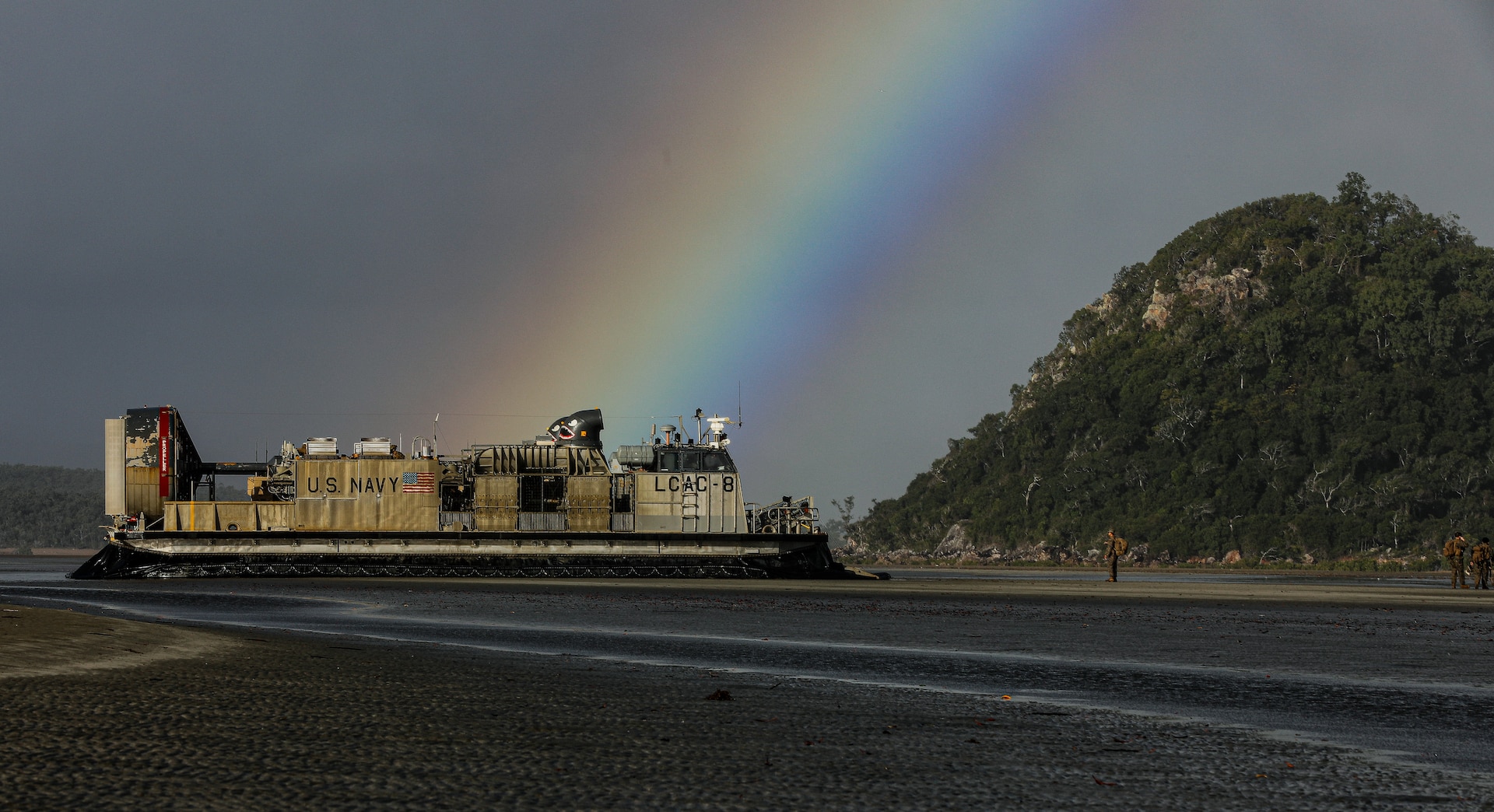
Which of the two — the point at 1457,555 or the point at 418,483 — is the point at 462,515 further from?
the point at 1457,555

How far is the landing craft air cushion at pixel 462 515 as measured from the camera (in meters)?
51.7

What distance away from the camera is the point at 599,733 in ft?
34.1

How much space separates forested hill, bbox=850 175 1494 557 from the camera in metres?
108

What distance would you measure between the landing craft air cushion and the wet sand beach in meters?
30.5

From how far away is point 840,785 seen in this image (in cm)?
831

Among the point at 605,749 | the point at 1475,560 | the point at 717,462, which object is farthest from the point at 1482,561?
the point at 605,749

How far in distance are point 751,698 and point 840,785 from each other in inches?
187

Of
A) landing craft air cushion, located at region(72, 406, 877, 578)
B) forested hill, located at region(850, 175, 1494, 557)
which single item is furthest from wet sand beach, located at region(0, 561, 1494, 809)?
forested hill, located at region(850, 175, 1494, 557)

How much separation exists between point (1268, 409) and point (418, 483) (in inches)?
3482

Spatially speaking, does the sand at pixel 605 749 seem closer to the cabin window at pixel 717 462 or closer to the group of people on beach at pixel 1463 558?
the group of people on beach at pixel 1463 558

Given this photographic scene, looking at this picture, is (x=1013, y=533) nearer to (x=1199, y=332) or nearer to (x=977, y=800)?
(x=1199, y=332)

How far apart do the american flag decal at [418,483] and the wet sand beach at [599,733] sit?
1276 inches

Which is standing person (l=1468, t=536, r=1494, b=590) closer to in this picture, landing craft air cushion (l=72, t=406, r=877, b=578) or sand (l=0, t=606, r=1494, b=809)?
landing craft air cushion (l=72, t=406, r=877, b=578)

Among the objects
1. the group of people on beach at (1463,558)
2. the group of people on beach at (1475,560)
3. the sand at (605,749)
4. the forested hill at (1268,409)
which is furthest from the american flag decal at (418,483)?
the forested hill at (1268,409)
